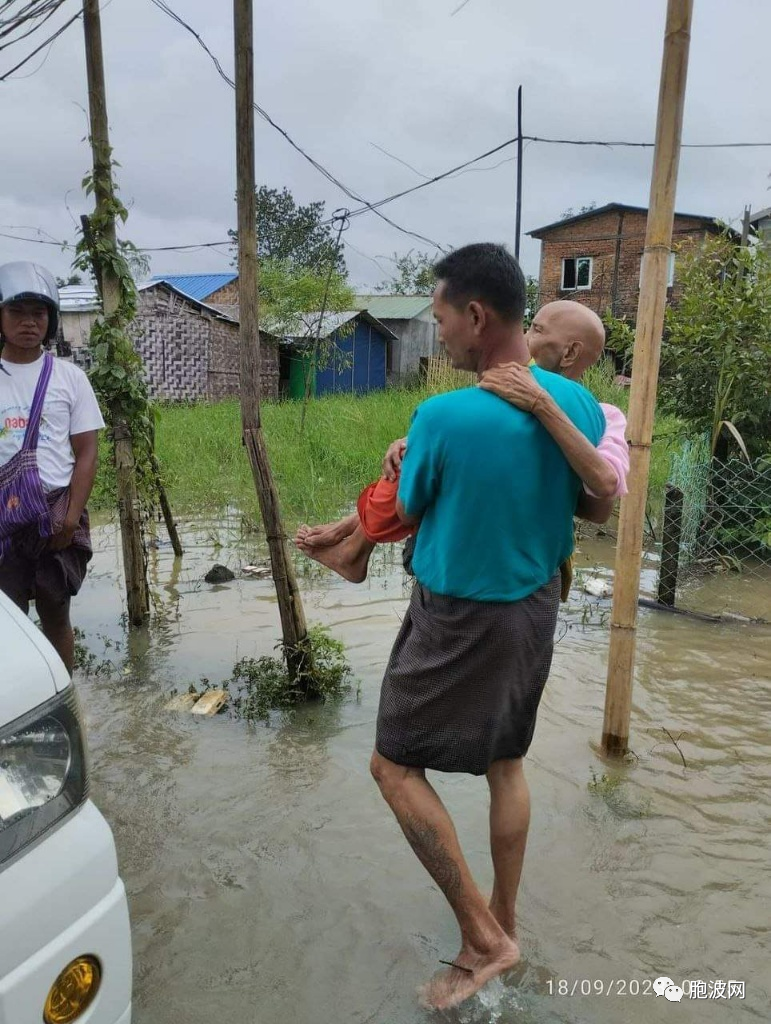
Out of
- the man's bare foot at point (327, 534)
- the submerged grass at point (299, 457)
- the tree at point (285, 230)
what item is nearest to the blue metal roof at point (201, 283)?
the tree at point (285, 230)

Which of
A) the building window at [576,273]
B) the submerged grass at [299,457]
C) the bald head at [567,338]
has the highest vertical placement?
the building window at [576,273]

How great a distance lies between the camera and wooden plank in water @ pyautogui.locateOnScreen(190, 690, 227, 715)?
A: 405 cm

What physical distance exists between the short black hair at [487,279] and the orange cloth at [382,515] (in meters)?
0.51

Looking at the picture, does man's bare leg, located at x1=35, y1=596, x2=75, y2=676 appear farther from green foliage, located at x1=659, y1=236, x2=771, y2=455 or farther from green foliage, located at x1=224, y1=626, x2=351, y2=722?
green foliage, located at x1=659, y1=236, x2=771, y2=455

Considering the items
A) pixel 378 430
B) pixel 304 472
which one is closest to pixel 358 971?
pixel 304 472

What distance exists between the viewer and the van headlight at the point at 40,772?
1357mm

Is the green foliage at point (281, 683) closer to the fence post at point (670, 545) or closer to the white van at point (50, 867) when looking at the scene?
the white van at point (50, 867)

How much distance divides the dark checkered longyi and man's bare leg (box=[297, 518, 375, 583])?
240 millimetres

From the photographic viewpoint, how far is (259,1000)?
7.14 feet

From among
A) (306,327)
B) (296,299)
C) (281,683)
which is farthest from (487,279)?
(306,327)

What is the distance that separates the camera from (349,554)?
2.35 metres

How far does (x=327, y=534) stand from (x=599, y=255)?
27739 millimetres

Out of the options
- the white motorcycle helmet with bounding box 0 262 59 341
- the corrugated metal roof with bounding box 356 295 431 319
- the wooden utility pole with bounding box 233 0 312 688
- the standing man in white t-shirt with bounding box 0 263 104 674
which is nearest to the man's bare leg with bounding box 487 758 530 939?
the wooden utility pole with bounding box 233 0 312 688

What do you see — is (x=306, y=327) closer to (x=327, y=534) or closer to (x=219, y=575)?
(x=219, y=575)
